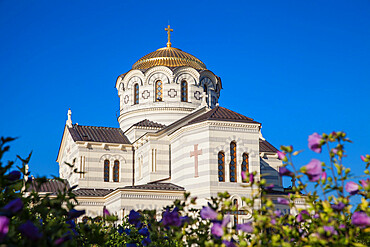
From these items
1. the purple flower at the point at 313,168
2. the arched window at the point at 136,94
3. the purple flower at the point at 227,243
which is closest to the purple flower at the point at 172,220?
the purple flower at the point at 227,243

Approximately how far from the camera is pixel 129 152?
35750mm

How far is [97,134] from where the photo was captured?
1447 inches

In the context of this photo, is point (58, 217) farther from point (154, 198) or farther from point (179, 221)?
point (154, 198)

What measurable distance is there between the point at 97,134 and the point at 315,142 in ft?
106

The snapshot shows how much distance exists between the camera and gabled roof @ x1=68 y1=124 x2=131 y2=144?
35719mm

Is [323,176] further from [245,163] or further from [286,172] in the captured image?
[245,163]

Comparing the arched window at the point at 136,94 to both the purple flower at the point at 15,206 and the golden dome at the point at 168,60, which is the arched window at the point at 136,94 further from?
the purple flower at the point at 15,206

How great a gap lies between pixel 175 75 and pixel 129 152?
20.1 feet

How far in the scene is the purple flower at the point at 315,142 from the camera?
5.34 metres

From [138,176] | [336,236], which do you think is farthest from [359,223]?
[138,176]

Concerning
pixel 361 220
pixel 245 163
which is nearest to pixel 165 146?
pixel 245 163

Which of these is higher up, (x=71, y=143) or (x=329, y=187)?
(x=71, y=143)

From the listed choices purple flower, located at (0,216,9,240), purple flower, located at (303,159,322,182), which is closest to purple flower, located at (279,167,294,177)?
purple flower, located at (303,159,322,182)

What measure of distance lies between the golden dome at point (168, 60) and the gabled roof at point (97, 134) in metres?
5.00
